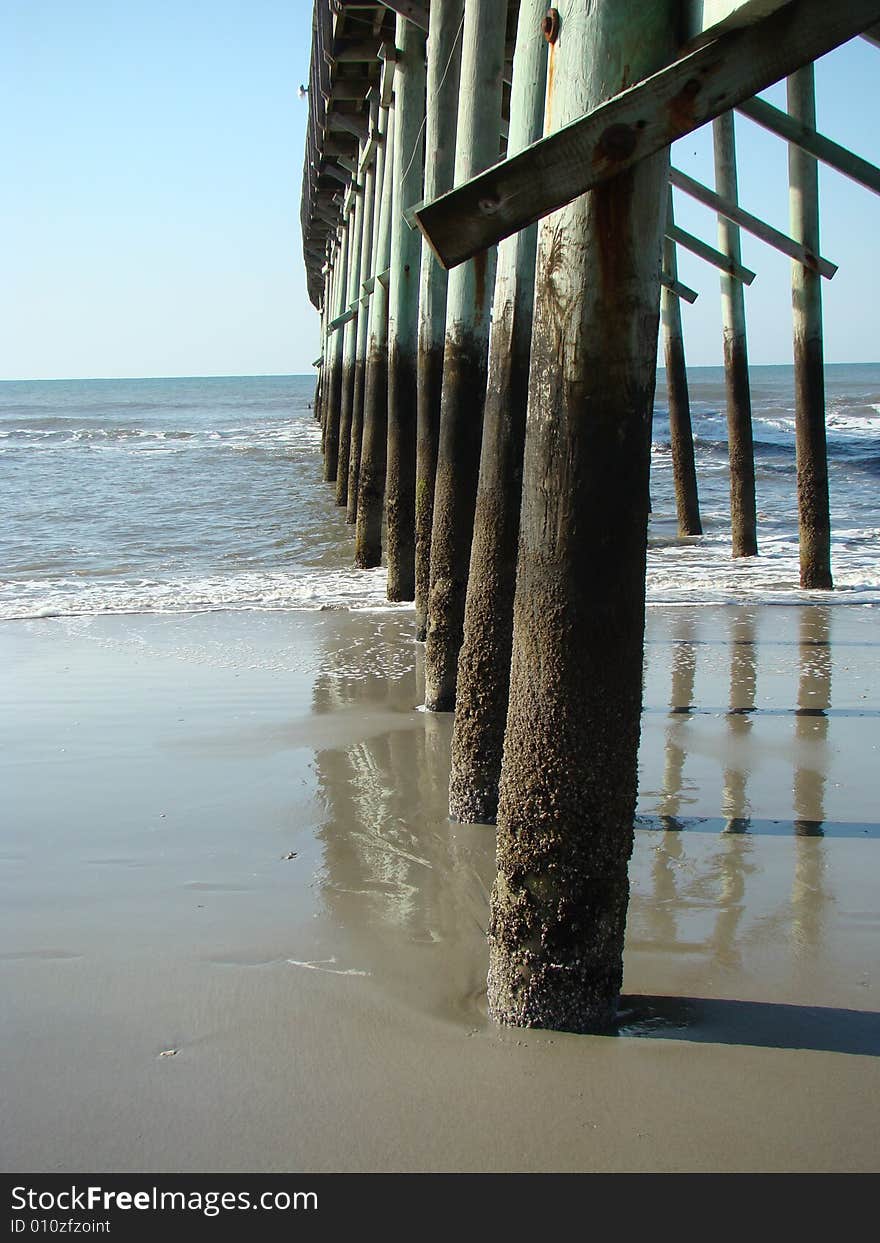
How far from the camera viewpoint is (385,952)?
11.0 ft

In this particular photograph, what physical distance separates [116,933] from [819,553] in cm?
728

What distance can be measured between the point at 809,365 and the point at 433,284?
3.05m

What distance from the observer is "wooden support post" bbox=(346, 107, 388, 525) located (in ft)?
43.4

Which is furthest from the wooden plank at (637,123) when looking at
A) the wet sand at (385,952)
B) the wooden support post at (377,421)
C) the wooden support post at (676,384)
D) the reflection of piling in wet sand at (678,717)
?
the wooden support post at (676,384)

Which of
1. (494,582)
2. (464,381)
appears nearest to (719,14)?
(494,582)

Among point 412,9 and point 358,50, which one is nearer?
point 412,9

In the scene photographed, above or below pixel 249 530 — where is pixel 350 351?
above

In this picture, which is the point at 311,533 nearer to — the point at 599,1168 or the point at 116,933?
the point at 116,933

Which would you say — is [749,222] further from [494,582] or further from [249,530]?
[249,530]

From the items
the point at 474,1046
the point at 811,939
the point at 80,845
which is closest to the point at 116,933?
the point at 80,845

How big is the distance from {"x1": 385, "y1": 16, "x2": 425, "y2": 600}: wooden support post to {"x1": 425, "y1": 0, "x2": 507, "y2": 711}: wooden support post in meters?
3.06

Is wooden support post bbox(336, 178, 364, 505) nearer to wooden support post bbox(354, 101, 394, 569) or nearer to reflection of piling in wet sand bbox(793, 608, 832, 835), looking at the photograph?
wooden support post bbox(354, 101, 394, 569)

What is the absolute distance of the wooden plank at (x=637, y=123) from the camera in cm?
231

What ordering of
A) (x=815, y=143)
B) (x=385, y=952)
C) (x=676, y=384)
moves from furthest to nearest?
1. (x=676, y=384)
2. (x=815, y=143)
3. (x=385, y=952)
